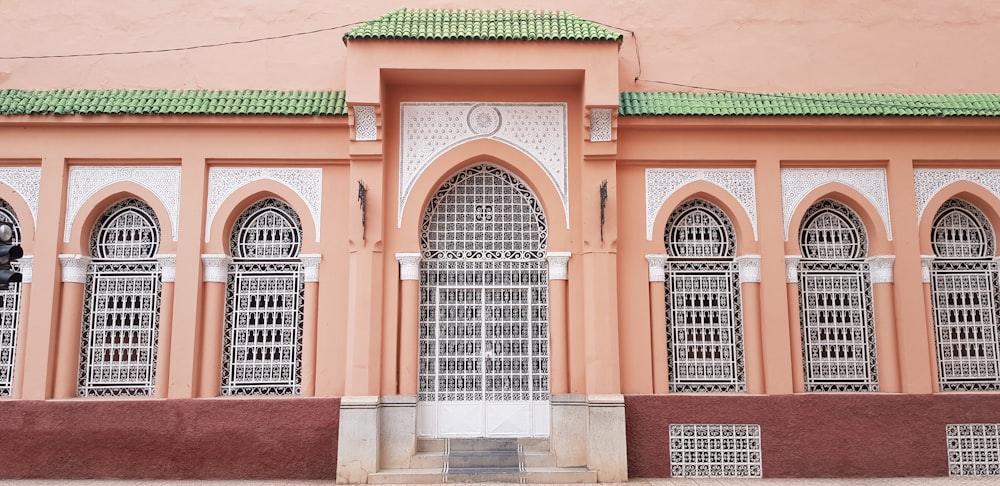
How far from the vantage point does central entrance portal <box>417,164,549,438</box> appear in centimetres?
827

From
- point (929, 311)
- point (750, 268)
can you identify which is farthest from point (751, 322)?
point (929, 311)

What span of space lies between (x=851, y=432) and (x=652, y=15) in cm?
562

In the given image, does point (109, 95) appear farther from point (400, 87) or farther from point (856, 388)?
point (856, 388)

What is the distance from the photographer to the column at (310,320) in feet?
Answer: 26.8

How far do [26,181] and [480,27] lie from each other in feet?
18.4

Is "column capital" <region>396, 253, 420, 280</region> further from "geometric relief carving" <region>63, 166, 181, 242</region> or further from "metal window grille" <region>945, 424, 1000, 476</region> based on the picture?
"metal window grille" <region>945, 424, 1000, 476</region>

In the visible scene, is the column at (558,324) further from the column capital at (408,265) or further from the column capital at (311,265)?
the column capital at (311,265)

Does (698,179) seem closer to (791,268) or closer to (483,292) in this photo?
(791,268)

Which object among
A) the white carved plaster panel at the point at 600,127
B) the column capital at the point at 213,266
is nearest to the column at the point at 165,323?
the column capital at the point at 213,266

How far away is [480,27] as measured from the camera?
8180 mm

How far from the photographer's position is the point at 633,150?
8500mm

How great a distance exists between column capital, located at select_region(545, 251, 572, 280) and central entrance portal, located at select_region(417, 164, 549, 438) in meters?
0.20

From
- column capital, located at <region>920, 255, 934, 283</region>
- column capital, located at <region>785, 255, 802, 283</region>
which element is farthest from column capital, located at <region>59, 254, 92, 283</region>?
column capital, located at <region>920, 255, 934, 283</region>

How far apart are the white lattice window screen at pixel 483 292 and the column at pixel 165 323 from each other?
2.85 m
